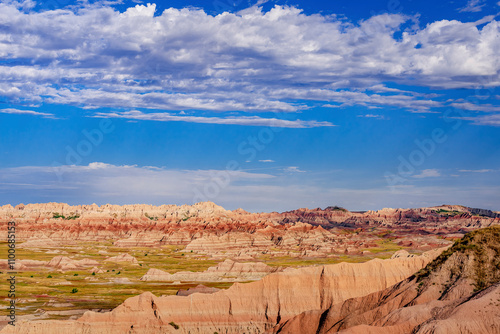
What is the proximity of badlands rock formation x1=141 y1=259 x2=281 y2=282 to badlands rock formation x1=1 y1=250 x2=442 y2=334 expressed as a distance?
5364 centimetres

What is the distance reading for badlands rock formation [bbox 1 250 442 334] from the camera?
189 feet

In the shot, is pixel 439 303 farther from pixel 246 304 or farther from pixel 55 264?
pixel 55 264

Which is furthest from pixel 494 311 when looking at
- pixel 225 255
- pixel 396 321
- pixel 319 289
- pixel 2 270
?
pixel 225 255

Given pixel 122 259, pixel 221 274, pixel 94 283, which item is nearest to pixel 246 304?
pixel 221 274

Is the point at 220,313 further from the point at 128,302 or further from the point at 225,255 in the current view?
the point at 225,255

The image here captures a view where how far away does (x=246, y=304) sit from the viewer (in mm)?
65062

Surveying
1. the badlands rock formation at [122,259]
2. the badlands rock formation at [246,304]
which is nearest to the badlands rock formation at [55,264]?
the badlands rock formation at [122,259]

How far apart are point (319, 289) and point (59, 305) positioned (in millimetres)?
46302

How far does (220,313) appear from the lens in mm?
63500

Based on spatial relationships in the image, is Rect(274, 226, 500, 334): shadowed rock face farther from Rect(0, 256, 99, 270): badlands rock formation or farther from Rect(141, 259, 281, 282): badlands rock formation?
Rect(0, 256, 99, 270): badlands rock formation

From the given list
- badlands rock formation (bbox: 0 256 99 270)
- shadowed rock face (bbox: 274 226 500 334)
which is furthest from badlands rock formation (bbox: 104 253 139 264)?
shadowed rock face (bbox: 274 226 500 334)

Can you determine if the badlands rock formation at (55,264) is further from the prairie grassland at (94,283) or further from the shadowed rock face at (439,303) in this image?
the shadowed rock face at (439,303)

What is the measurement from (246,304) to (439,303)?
26614 mm

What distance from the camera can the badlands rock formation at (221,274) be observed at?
12194 cm
